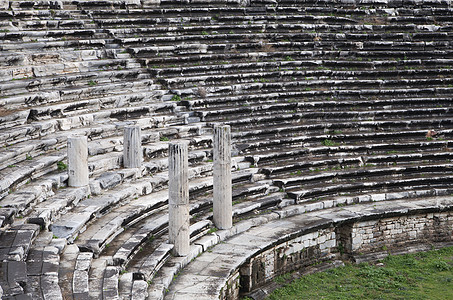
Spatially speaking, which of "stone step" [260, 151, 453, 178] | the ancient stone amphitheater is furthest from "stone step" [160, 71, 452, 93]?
"stone step" [260, 151, 453, 178]

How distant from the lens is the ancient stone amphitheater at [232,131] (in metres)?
10.6

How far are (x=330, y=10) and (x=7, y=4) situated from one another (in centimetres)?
1013

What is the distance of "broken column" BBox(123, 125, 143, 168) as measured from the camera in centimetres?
1340

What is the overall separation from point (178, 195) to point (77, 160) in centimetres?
199

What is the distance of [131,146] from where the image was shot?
13.4 m

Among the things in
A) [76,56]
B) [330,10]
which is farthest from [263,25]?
[76,56]

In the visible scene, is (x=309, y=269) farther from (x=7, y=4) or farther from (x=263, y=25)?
(x=7, y=4)

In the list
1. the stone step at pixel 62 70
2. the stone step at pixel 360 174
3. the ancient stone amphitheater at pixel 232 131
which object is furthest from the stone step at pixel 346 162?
the stone step at pixel 62 70

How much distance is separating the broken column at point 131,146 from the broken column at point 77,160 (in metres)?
1.64

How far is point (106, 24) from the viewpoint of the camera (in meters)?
18.4

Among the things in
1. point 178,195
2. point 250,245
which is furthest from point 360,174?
point 178,195

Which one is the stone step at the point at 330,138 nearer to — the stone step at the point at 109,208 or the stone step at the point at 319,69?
the stone step at the point at 319,69

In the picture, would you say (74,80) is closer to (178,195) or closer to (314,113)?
(178,195)

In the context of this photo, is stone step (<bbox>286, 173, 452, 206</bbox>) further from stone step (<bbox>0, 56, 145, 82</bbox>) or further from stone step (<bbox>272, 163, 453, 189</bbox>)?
stone step (<bbox>0, 56, 145, 82</bbox>)
